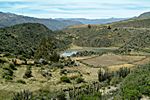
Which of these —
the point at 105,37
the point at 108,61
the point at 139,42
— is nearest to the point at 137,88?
the point at 108,61

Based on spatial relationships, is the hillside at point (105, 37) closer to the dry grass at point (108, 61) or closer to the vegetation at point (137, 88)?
the dry grass at point (108, 61)

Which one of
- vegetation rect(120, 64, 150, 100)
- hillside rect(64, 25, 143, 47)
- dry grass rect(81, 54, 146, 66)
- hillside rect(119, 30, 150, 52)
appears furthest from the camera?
hillside rect(64, 25, 143, 47)

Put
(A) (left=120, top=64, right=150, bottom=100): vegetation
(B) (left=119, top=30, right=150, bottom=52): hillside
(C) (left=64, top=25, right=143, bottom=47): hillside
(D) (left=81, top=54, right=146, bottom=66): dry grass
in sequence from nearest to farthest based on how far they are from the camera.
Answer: (A) (left=120, top=64, right=150, bottom=100): vegetation < (D) (left=81, top=54, right=146, bottom=66): dry grass < (B) (left=119, top=30, right=150, bottom=52): hillside < (C) (left=64, top=25, right=143, bottom=47): hillside

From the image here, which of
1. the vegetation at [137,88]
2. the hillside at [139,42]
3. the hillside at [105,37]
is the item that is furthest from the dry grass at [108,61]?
the hillside at [105,37]

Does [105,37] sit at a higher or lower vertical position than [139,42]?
lower

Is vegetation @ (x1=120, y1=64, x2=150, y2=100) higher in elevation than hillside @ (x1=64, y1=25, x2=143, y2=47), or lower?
higher

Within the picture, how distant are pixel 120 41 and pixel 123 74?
85.6 metres

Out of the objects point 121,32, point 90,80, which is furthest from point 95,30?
point 90,80

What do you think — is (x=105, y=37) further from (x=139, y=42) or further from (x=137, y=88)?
(x=137, y=88)

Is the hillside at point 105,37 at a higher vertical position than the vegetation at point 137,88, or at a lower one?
lower

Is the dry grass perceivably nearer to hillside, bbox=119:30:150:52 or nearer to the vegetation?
hillside, bbox=119:30:150:52

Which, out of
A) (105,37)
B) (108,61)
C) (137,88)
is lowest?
(105,37)

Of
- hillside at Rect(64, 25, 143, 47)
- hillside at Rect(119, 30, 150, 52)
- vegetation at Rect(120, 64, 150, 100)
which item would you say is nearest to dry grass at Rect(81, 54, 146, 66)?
hillside at Rect(119, 30, 150, 52)

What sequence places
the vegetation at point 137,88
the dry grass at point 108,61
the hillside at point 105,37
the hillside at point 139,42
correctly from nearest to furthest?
the vegetation at point 137,88
the dry grass at point 108,61
the hillside at point 139,42
the hillside at point 105,37
